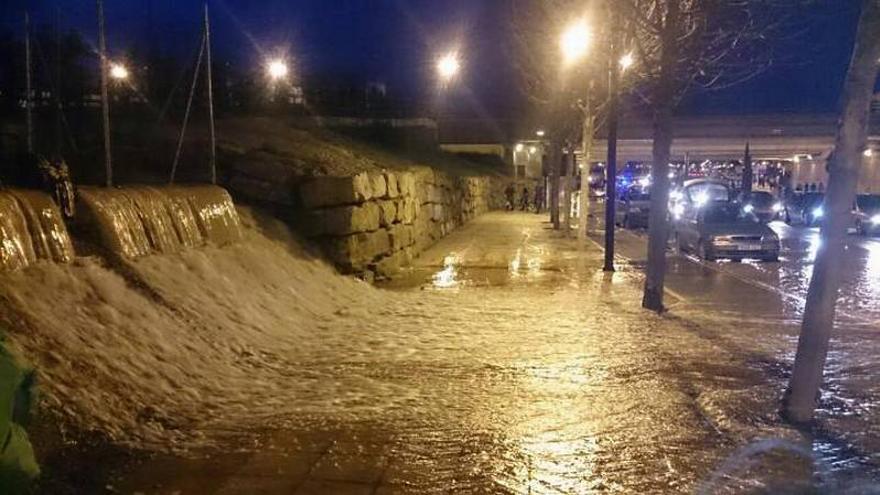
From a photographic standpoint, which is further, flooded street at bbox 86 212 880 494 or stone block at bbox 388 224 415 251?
stone block at bbox 388 224 415 251

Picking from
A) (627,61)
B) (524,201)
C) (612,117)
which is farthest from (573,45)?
(524,201)

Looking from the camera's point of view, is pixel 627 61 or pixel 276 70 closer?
pixel 627 61

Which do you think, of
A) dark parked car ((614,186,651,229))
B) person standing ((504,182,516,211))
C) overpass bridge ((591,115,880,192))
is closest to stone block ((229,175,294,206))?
dark parked car ((614,186,651,229))

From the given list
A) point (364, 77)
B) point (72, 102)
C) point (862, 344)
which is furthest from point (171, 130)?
point (364, 77)

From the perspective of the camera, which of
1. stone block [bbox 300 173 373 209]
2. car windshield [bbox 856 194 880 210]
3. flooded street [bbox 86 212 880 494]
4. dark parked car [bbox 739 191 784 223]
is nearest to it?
flooded street [bbox 86 212 880 494]

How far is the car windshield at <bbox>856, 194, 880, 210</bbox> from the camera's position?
99.6 ft

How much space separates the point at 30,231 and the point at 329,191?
687 cm

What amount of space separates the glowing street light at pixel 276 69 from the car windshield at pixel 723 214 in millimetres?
12606

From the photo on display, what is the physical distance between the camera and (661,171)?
12.6 m

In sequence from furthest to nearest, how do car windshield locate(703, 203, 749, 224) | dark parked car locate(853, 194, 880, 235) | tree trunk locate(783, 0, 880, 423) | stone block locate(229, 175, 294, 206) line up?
1. dark parked car locate(853, 194, 880, 235)
2. car windshield locate(703, 203, 749, 224)
3. stone block locate(229, 175, 294, 206)
4. tree trunk locate(783, 0, 880, 423)

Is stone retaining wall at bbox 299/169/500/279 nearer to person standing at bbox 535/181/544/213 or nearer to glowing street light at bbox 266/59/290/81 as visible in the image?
glowing street light at bbox 266/59/290/81

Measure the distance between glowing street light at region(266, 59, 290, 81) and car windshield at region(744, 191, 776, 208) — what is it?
76.9 feet

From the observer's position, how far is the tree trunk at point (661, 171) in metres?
12.3

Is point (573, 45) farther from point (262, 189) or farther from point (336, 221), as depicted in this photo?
point (262, 189)
